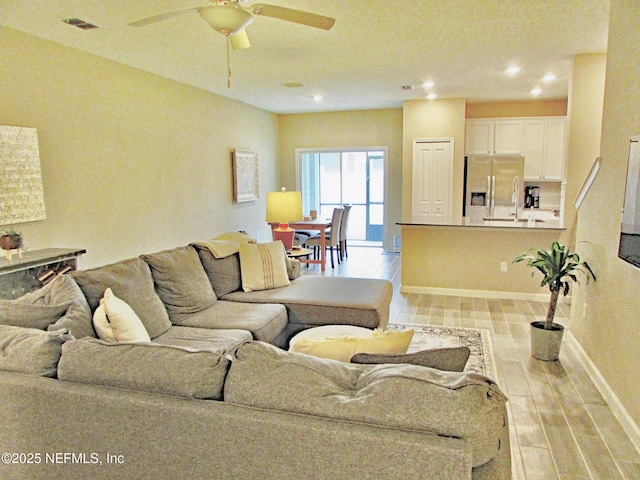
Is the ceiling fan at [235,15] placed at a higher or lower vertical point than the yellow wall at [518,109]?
lower

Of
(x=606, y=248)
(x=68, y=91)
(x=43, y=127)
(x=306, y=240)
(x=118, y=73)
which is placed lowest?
(x=306, y=240)

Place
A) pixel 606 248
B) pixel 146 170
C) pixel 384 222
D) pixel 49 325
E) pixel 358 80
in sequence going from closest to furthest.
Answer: pixel 49 325
pixel 606 248
pixel 146 170
pixel 358 80
pixel 384 222

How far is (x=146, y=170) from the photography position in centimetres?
520

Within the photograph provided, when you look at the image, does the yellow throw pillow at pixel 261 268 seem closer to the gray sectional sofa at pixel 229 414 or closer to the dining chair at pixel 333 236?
the gray sectional sofa at pixel 229 414

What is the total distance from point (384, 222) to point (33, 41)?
247 inches

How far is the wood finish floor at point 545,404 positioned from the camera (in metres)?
2.29

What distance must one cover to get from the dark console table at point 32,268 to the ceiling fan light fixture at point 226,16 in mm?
2189

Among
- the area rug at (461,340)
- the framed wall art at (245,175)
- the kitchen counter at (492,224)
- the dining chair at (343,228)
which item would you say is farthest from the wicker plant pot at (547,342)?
the framed wall art at (245,175)

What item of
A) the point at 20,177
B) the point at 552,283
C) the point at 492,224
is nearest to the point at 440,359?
the point at 552,283

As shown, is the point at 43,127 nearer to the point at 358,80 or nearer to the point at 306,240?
the point at 358,80

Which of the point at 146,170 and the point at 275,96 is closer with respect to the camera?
the point at 146,170

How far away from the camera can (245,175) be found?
7.50m

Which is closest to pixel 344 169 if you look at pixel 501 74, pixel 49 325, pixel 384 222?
pixel 384 222

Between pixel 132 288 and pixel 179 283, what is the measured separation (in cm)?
49
